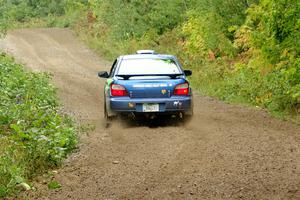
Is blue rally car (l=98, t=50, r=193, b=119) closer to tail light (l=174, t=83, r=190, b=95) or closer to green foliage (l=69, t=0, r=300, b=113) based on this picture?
tail light (l=174, t=83, r=190, b=95)

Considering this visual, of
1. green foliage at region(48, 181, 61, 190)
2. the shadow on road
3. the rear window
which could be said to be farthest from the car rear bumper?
green foliage at region(48, 181, 61, 190)

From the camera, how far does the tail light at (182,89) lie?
12.5 metres

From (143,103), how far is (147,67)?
1.15 metres

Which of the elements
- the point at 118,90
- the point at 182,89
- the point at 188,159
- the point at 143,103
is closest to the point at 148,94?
the point at 143,103

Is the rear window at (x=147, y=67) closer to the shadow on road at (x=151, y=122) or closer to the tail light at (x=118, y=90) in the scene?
the tail light at (x=118, y=90)

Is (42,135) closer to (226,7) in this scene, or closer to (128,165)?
(128,165)

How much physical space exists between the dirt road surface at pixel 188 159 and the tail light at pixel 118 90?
74 centimetres

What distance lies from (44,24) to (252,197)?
45740 millimetres

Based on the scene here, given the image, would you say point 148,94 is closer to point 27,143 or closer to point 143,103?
point 143,103

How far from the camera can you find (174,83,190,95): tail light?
1245 centimetres

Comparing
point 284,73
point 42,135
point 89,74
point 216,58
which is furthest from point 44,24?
point 42,135

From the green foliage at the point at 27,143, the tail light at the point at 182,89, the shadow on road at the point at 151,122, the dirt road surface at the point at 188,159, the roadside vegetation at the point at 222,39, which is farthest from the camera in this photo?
the roadside vegetation at the point at 222,39

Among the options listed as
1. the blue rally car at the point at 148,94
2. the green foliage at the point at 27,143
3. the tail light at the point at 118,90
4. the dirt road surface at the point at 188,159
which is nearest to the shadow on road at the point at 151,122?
the dirt road surface at the point at 188,159

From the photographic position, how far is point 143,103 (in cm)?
1228
